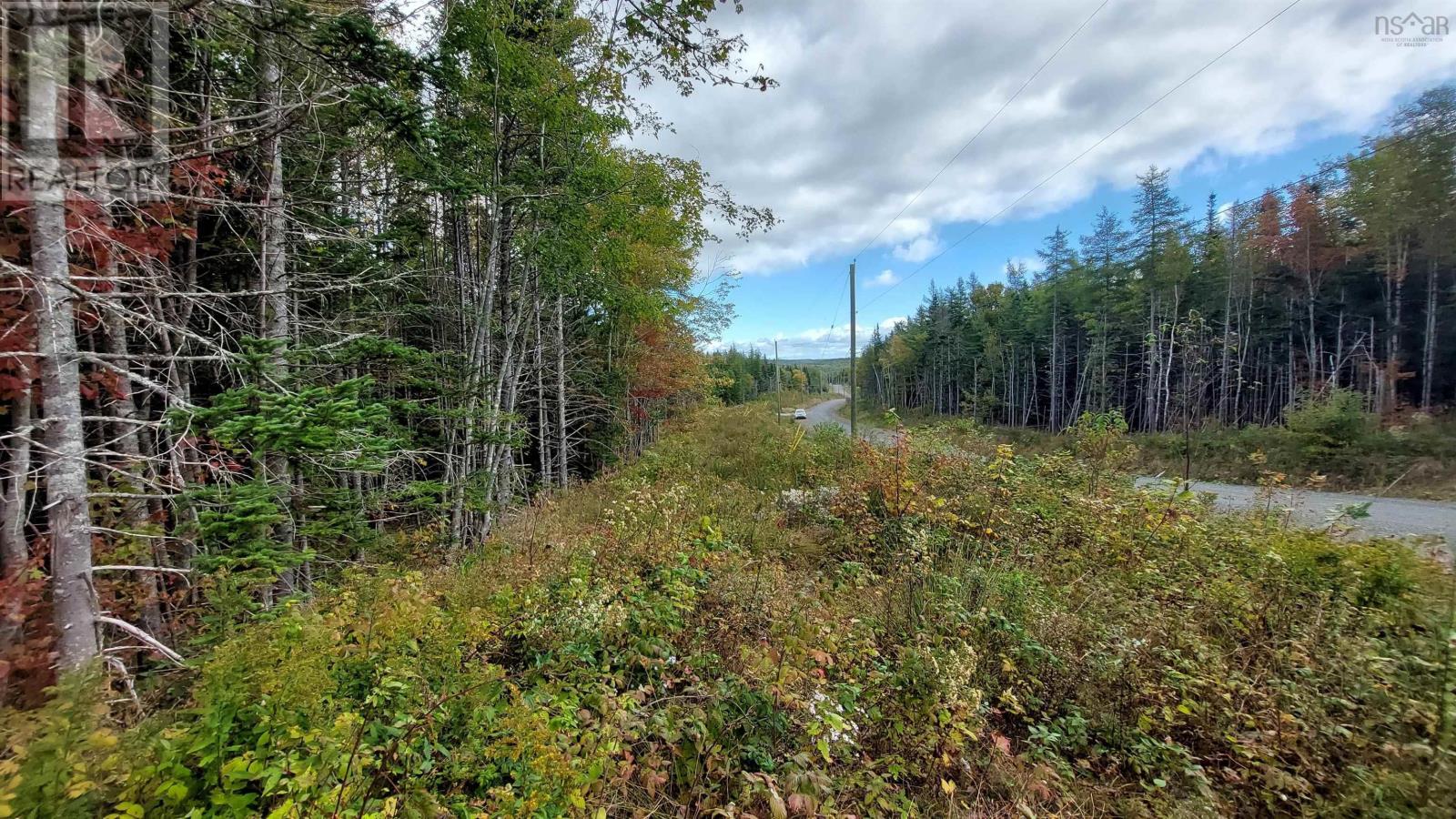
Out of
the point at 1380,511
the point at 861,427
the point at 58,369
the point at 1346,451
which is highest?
the point at 58,369

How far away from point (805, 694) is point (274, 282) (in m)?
5.46

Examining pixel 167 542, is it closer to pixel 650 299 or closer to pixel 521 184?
pixel 521 184

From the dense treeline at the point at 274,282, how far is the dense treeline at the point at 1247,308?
10264 millimetres

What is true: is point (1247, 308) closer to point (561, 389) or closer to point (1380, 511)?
point (1380, 511)

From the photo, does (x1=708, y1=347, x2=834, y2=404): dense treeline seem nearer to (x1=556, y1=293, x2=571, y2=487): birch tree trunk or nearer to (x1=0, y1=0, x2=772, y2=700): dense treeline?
(x1=556, y1=293, x2=571, y2=487): birch tree trunk

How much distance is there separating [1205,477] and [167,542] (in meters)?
21.2

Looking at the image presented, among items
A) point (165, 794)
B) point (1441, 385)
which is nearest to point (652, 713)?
point (165, 794)

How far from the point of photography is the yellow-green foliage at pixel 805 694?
1.81m

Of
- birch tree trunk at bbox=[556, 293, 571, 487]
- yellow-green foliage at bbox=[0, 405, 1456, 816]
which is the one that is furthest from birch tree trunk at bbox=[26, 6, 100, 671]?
birch tree trunk at bbox=[556, 293, 571, 487]

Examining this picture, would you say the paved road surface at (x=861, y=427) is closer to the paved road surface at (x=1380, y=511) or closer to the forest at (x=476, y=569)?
the forest at (x=476, y=569)

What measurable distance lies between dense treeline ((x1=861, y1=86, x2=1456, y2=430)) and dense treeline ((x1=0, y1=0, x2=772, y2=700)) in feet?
33.7

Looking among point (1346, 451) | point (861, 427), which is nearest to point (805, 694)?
point (1346, 451)

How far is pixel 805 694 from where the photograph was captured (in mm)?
2588

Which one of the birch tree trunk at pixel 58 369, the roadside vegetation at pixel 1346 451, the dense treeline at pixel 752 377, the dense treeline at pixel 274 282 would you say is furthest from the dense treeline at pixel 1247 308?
the dense treeline at pixel 752 377
